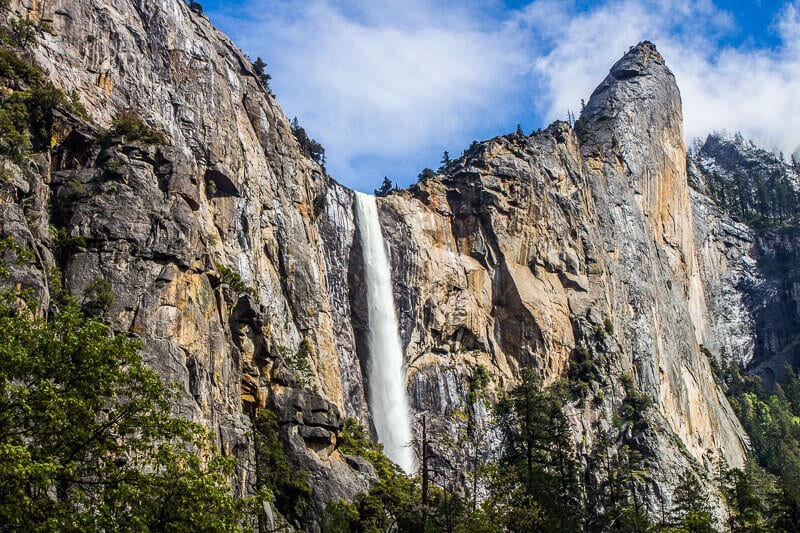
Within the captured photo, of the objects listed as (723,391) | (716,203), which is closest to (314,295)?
(723,391)

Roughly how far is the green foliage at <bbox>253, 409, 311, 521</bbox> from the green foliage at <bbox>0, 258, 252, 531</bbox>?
70.6 ft

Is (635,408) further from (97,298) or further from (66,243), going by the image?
(66,243)

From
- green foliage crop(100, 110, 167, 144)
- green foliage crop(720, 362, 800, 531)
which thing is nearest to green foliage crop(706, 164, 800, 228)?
green foliage crop(720, 362, 800, 531)

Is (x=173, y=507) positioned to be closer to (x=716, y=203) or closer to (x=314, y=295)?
(x=314, y=295)

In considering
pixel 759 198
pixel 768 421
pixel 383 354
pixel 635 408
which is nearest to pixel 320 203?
pixel 383 354

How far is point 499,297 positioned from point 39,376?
192 feet

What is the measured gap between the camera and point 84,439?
51.4 ft

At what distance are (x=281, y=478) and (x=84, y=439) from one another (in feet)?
79.4

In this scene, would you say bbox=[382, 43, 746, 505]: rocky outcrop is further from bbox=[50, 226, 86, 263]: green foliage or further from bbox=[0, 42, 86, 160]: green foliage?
bbox=[0, 42, 86, 160]: green foliage

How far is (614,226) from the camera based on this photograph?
87438 mm

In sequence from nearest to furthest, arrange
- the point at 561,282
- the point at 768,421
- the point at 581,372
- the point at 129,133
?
the point at 129,133, the point at 581,372, the point at 561,282, the point at 768,421

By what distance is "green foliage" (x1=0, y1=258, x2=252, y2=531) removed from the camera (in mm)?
14484

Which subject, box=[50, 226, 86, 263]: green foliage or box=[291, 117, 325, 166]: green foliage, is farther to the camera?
box=[291, 117, 325, 166]: green foliage

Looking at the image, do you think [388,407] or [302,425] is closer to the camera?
[302,425]
